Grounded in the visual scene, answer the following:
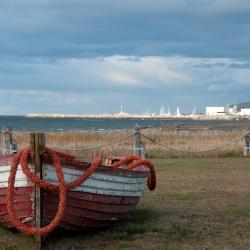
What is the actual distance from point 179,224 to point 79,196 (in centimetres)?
231

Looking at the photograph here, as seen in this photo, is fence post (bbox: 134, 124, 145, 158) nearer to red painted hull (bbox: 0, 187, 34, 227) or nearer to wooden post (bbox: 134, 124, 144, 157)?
wooden post (bbox: 134, 124, 144, 157)

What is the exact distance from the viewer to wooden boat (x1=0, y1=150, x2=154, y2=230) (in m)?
8.08

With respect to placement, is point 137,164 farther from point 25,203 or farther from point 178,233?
point 25,203

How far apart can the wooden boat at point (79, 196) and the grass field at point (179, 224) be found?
0.30 metres

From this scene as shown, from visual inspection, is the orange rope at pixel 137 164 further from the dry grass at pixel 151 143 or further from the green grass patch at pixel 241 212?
the dry grass at pixel 151 143

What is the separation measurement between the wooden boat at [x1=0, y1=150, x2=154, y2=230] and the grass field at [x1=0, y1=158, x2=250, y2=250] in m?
0.30

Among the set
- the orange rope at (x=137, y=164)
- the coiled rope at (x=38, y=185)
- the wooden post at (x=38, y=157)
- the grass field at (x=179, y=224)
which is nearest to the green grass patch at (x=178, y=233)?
the grass field at (x=179, y=224)

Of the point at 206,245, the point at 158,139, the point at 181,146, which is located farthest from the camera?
the point at 158,139

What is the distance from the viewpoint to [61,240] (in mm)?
8781

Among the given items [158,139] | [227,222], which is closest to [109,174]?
[227,222]

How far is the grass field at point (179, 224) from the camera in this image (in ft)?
28.4

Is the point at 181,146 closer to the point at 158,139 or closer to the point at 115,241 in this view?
the point at 158,139

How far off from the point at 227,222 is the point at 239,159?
12.0 metres

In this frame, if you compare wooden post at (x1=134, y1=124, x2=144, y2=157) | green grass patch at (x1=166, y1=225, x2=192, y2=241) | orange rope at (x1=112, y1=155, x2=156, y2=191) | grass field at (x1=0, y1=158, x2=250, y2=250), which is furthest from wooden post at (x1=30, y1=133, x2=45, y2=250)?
wooden post at (x1=134, y1=124, x2=144, y2=157)
